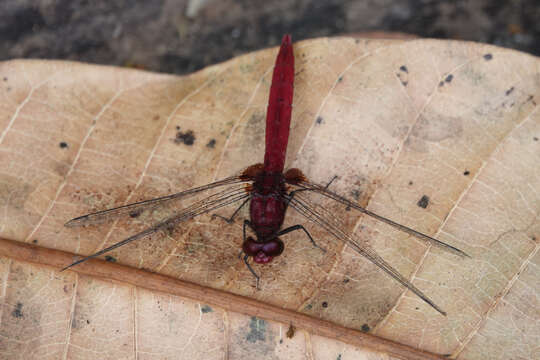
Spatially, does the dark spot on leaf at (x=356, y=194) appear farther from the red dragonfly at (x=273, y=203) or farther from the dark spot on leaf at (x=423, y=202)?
the dark spot on leaf at (x=423, y=202)

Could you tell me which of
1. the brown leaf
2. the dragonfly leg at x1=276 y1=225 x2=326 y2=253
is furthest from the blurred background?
the dragonfly leg at x1=276 y1=225 x2=326 y2=253

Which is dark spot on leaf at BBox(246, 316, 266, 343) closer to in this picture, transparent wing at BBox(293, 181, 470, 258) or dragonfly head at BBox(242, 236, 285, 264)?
dragonfly head at BBox(242, 236, 285, 264)

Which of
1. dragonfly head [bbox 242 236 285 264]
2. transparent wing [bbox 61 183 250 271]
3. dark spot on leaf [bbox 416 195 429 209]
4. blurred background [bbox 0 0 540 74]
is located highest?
blurred background [bbox 0 0 540 74]

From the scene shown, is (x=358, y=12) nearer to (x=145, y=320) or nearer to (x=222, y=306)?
(x=222, y=306)

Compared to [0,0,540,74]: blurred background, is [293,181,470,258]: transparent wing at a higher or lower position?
lower

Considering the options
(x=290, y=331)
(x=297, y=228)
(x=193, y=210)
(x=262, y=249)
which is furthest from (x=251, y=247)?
(x=290, y=331)

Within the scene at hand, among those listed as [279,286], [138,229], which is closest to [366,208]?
[279,286]

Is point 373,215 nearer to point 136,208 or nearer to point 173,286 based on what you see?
point 173,286
